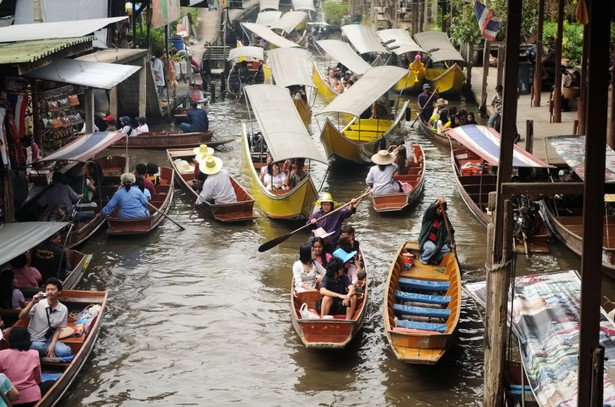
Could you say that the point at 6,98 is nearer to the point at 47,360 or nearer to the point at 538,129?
the point at 47,360

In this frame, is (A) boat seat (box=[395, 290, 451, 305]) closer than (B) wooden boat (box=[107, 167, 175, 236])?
Yes

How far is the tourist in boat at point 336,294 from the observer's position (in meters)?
10.9

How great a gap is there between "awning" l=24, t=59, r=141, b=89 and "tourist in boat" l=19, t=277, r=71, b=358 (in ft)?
16.8

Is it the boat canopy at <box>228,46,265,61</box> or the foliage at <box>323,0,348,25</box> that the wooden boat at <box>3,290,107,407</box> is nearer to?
the boat canopy at <box>228,46,265,61</box>

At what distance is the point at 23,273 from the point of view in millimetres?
11523

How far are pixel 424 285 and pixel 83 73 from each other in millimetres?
7088

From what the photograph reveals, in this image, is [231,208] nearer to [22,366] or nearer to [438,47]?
[22,366]

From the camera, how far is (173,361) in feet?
36.7

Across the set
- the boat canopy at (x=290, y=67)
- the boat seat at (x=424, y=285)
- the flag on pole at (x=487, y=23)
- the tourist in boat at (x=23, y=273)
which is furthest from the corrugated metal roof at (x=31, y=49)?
the boat canopy at (x=290, y=67)

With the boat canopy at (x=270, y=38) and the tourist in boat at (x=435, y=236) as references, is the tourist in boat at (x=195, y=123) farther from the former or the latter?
the tourist in boat at (x=435, y=236)

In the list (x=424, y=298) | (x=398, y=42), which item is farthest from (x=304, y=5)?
(x=424, y=298)

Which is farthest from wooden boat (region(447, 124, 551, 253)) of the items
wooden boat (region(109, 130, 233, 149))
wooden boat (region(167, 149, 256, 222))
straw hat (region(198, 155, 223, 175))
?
wooden boat (region(109, 130, 233, 149))

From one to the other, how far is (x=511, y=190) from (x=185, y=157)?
11835 millimetres

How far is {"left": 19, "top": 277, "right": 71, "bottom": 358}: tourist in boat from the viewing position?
1004 centimetres
